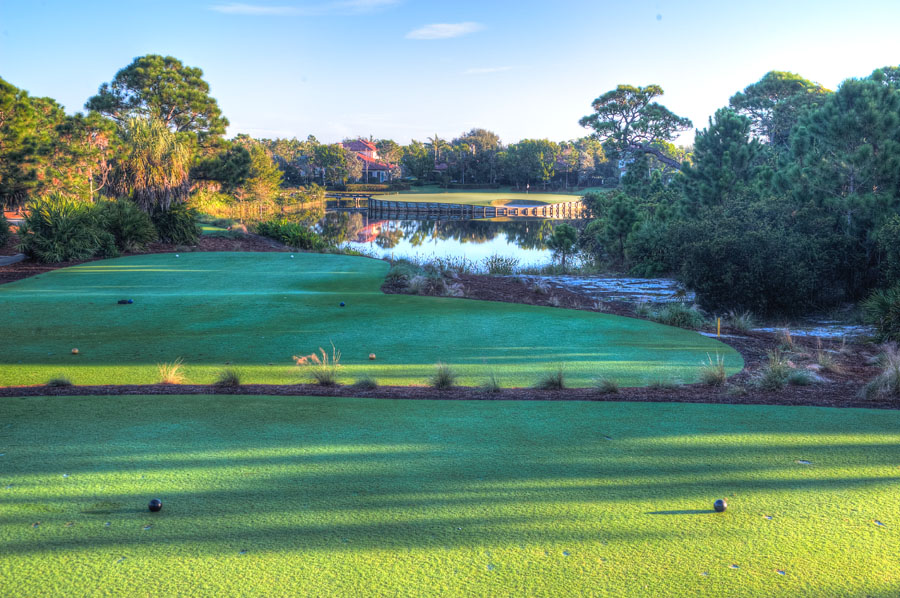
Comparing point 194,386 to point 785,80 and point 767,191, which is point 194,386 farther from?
point 785,80

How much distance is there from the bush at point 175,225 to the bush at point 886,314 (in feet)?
81.2

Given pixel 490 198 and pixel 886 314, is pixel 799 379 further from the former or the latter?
pixel 490 198

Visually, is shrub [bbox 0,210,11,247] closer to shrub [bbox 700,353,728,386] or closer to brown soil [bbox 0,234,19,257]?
brown soil [bbox 0,234,19,257]

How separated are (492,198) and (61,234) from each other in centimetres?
8072

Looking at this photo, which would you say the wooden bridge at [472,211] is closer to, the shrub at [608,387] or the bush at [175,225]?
the bush at [175,225]

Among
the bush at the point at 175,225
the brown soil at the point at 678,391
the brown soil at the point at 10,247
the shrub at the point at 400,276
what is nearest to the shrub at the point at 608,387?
the brown soil at the point at 678,391

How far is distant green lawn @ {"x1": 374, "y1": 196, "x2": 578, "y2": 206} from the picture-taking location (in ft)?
312

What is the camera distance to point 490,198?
99625 mm

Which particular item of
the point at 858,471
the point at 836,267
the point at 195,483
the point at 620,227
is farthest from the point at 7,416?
the point at 620,227

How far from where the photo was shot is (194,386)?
792 cm

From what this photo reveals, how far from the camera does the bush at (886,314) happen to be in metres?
13.7

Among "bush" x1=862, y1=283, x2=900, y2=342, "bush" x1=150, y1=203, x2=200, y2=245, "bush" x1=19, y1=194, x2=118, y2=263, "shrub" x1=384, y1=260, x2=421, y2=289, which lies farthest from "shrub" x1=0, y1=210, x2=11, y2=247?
"bush" x1=862, y1=283, x2=900, y2=342

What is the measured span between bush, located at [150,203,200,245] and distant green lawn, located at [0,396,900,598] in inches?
914

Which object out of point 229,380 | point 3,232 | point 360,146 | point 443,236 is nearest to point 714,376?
point 229,380
